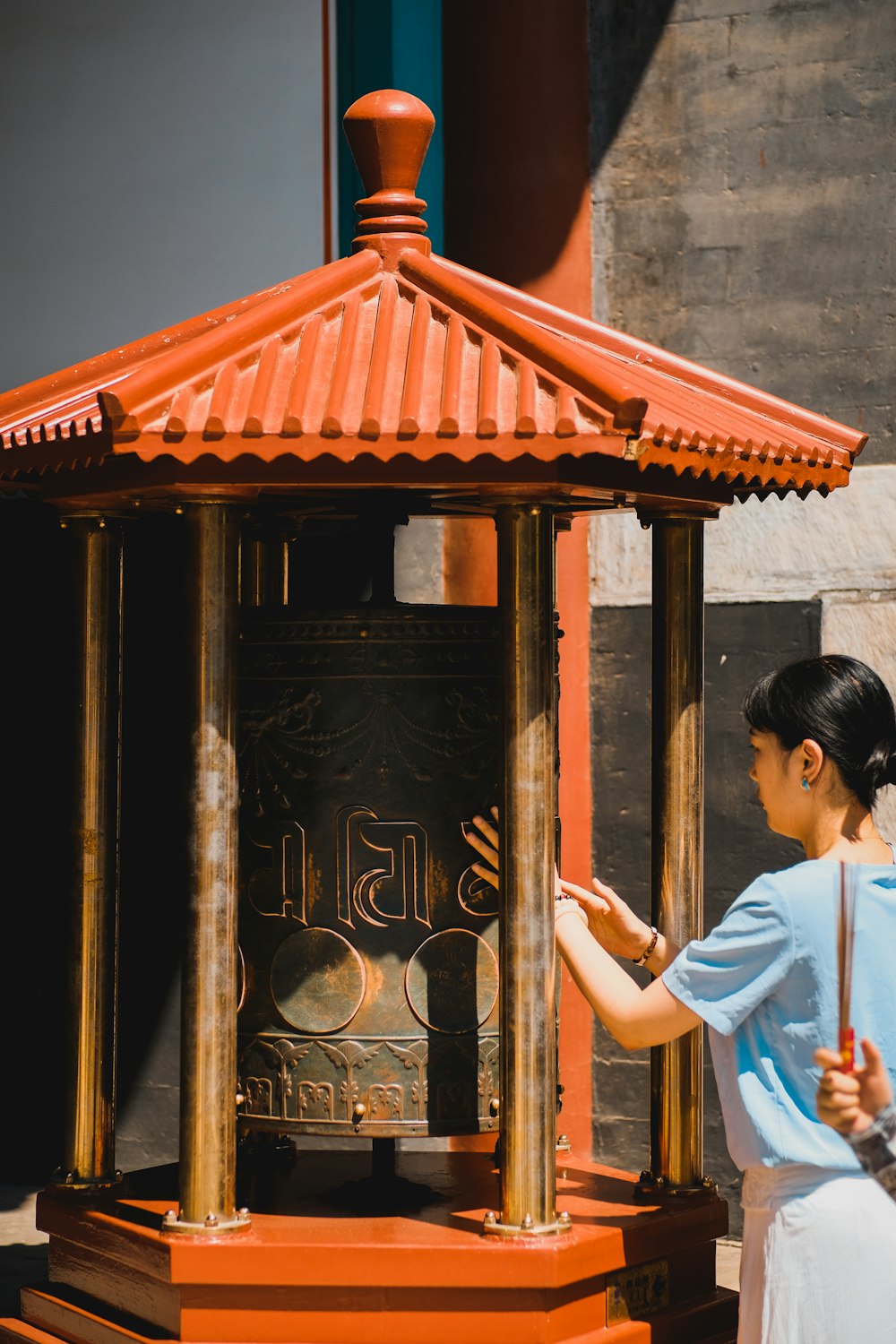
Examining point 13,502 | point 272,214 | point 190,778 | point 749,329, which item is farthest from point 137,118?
point 190,778

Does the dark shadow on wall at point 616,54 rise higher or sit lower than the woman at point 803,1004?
higher

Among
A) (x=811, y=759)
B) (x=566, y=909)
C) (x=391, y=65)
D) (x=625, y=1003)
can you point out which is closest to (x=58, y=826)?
(x=391, y=65)

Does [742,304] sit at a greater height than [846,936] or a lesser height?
greater

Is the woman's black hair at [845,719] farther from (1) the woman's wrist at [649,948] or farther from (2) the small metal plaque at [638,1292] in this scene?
(2) the small metal plaque at [638,1292]

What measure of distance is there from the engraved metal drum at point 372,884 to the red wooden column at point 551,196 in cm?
215

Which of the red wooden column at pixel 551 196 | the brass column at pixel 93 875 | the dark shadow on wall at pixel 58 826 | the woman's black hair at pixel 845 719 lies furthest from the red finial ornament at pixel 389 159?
the dark shadow on wall at pixel 58 826

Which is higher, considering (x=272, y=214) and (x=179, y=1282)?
(x=272, y=214)

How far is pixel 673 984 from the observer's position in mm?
3025

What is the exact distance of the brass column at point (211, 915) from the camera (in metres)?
3.44

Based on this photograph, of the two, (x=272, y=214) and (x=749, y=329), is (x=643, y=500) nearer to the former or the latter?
(x=749, y=329)

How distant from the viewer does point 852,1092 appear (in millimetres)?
2467

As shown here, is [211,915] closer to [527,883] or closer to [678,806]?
[527,883]

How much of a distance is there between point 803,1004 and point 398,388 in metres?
1.38

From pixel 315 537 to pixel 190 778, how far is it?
2.64 m
